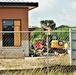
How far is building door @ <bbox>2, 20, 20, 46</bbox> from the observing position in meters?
26.7

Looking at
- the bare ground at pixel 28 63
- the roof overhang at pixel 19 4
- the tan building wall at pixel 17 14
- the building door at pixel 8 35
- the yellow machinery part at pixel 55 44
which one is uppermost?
the roof overhang at pixel 19 4

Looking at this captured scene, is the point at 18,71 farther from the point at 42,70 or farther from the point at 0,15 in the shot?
the point at 0,15

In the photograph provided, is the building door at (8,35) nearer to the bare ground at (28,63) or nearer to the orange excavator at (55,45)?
the orange excavator at (55,45)

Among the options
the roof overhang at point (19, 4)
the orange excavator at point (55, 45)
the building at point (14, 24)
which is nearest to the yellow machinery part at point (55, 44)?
the orange excavator at point (55, 45)

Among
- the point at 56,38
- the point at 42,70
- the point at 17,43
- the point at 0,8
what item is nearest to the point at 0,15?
the point at 0,8

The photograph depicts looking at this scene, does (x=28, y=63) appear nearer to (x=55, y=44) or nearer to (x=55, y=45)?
(x=55, y=45)

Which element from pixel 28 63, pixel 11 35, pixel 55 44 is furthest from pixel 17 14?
pixel 28 63

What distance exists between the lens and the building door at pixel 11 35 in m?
26.7

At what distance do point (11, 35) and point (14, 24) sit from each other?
2.71 ft

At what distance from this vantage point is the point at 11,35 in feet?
88.5

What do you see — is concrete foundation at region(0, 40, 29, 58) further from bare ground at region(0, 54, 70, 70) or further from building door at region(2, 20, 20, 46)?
bare ground at region(0, 54, 70, 70)

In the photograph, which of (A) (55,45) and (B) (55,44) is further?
(B) (55,44)

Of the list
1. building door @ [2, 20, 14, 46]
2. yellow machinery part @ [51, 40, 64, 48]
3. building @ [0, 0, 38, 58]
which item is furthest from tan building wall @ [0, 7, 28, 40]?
yellow machinery part @ [51, 40, 64, 48]

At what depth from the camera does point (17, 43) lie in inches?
1053
